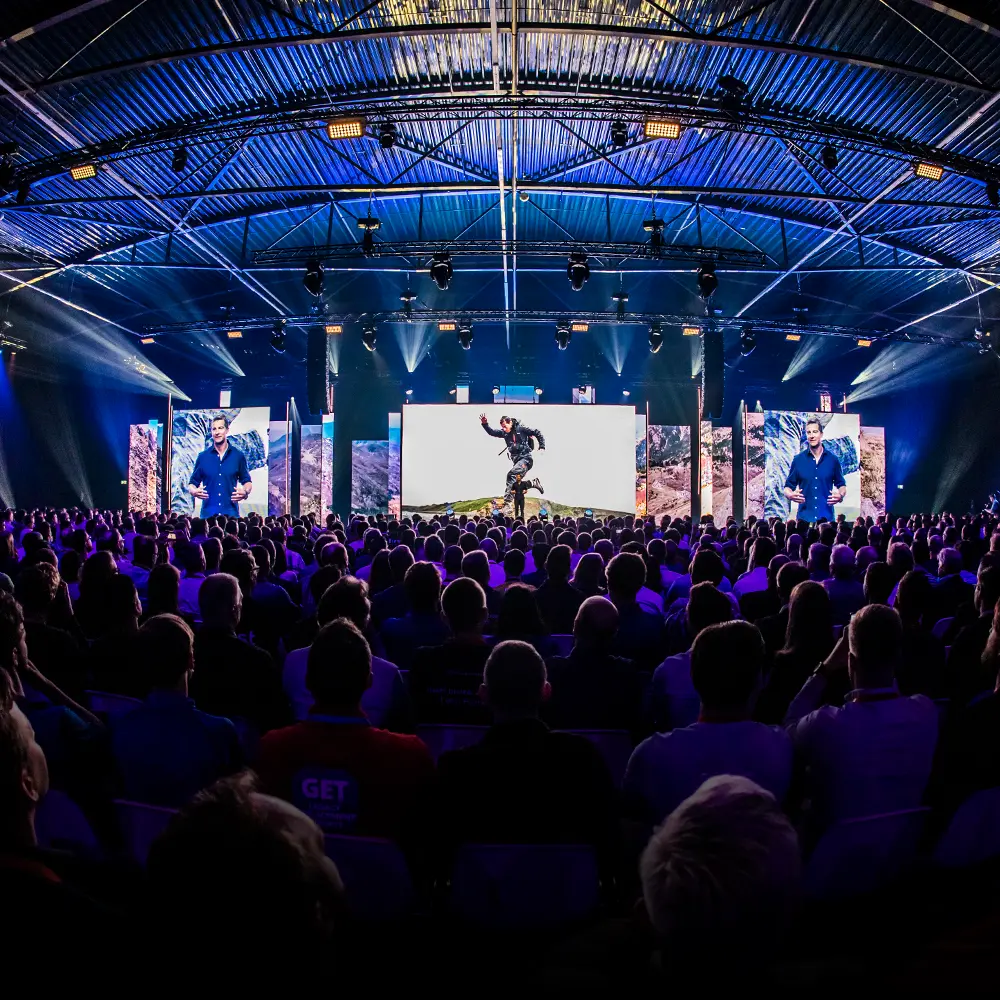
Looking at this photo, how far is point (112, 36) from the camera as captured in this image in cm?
962

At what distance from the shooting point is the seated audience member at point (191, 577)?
22.7 ft

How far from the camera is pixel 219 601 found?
166 inches

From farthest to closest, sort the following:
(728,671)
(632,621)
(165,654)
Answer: (632,621)
(165,654)
(728,671)

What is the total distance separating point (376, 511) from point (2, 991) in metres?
24.1

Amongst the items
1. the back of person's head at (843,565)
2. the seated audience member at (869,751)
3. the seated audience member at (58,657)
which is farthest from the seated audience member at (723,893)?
the back of person's head at (843,565)

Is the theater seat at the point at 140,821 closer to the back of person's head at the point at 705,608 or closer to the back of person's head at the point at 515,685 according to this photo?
the back of person's head at the point at 515,685

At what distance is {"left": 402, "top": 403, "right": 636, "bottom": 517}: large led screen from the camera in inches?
898

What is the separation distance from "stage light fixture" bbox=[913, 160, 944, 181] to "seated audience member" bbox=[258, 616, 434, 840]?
11.7 metres

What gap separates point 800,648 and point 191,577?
5.60 meters

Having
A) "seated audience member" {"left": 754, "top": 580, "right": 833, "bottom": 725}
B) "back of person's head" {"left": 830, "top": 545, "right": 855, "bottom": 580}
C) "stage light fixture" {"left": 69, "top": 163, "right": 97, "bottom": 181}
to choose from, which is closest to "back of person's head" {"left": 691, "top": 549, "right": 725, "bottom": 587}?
"back of person's head" {"left": 830, "top": 545, "right": 855, "bottom": 580}

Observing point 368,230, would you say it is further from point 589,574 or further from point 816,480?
point 816,480

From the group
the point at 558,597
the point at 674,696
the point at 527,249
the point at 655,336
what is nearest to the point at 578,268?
the point at 527,249

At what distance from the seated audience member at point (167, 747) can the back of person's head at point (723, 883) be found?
2153mm

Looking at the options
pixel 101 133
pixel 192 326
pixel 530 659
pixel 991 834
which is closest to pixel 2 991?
pixel 530 659
